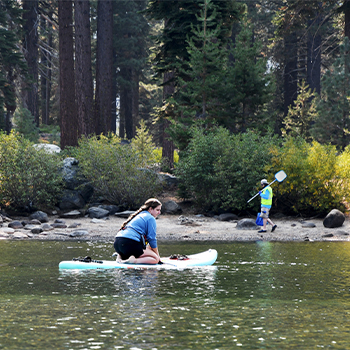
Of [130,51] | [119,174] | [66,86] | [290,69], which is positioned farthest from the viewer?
[130,51]

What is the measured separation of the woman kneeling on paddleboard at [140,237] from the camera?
10.5 m

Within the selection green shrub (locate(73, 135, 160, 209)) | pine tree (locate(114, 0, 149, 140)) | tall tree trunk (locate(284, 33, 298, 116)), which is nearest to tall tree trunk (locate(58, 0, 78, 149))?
green shrub (locate(73, 135, 160, 209))

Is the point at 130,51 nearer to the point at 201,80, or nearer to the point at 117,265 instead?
the point at 201,80

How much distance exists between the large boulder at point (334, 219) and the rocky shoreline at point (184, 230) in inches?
7.6

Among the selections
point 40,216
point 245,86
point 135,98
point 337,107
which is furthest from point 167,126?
point 135,98

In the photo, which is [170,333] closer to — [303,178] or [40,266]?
[40,266]

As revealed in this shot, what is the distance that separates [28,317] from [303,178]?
1431 centimetres

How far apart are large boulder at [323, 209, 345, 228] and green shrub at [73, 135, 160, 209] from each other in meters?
6.88

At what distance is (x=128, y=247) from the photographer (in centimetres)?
1082

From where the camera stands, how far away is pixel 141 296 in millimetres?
8406

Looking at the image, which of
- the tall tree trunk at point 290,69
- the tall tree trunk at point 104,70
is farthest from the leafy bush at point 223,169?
the tall tree trunk at point 290,69

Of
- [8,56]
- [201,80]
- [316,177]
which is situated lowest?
[316,177]

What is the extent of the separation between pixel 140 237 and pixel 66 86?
17293mm

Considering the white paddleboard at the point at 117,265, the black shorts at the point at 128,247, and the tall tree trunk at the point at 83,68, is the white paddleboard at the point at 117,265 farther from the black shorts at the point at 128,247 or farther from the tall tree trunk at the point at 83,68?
the tall tree trunk at the point at 83,68
